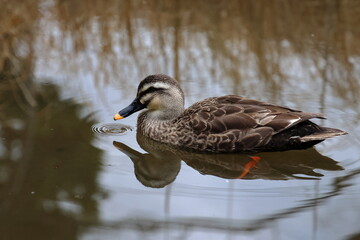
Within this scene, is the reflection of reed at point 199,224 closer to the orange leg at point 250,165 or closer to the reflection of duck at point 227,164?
the reflection of duck at point 227,164

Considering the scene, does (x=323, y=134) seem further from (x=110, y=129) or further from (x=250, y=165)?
(x=110, y=129)

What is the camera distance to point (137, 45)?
391 inches

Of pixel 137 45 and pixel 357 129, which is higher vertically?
pixel 137 45

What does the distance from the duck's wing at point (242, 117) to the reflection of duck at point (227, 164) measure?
0.30 metres

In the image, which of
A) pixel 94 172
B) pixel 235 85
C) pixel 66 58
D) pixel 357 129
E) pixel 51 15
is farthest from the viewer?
pixel 51 15

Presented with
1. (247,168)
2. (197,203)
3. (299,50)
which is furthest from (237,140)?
(299,50)

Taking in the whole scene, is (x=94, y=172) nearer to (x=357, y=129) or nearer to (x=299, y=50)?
(x=357, y=129)

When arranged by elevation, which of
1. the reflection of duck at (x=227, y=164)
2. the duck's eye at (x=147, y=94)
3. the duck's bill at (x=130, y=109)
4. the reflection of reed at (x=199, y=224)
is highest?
the duck's eye at (x=147, y=94)

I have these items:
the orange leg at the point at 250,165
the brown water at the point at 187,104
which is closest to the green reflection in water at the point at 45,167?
the brown water at the point at 187,104

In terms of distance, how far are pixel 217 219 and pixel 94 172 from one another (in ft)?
4.83

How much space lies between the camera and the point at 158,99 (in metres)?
7.68

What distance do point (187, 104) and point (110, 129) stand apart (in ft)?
3.95

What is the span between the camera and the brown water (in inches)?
225

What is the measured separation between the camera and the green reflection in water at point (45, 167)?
5590 mm
